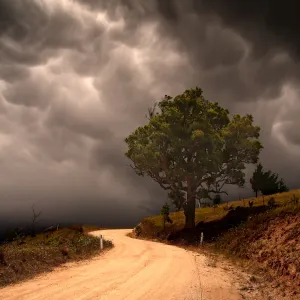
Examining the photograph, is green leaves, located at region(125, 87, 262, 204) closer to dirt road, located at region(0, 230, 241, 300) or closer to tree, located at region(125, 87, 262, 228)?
tree, located at region(125, 87, 262, 228)

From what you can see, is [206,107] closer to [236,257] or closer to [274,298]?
[236,257]

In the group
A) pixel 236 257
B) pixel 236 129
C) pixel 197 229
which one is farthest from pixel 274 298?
pixel 236 129

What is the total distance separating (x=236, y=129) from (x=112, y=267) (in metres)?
23.8

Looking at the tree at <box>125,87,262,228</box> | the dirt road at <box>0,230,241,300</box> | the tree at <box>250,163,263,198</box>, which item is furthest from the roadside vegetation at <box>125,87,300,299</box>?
the tree at <box>250,163,263,198</box>

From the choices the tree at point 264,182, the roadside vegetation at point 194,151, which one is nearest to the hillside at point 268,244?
the roadside vegetation at point 194,151

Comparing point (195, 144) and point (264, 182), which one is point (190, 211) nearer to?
point (195, 144)

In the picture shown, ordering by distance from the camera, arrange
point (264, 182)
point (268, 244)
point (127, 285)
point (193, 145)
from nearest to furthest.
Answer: point (127, 285) < point (268, 244) < point (193, 145) < point (264, 182)

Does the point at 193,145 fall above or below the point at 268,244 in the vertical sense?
above

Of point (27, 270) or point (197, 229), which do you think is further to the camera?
point (197, 229)

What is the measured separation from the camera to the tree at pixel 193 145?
109 feet

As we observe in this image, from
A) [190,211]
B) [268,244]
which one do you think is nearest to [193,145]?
[190,211]

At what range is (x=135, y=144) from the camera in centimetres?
3666

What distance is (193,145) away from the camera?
33.3m

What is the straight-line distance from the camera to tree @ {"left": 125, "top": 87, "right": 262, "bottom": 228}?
33125mm
